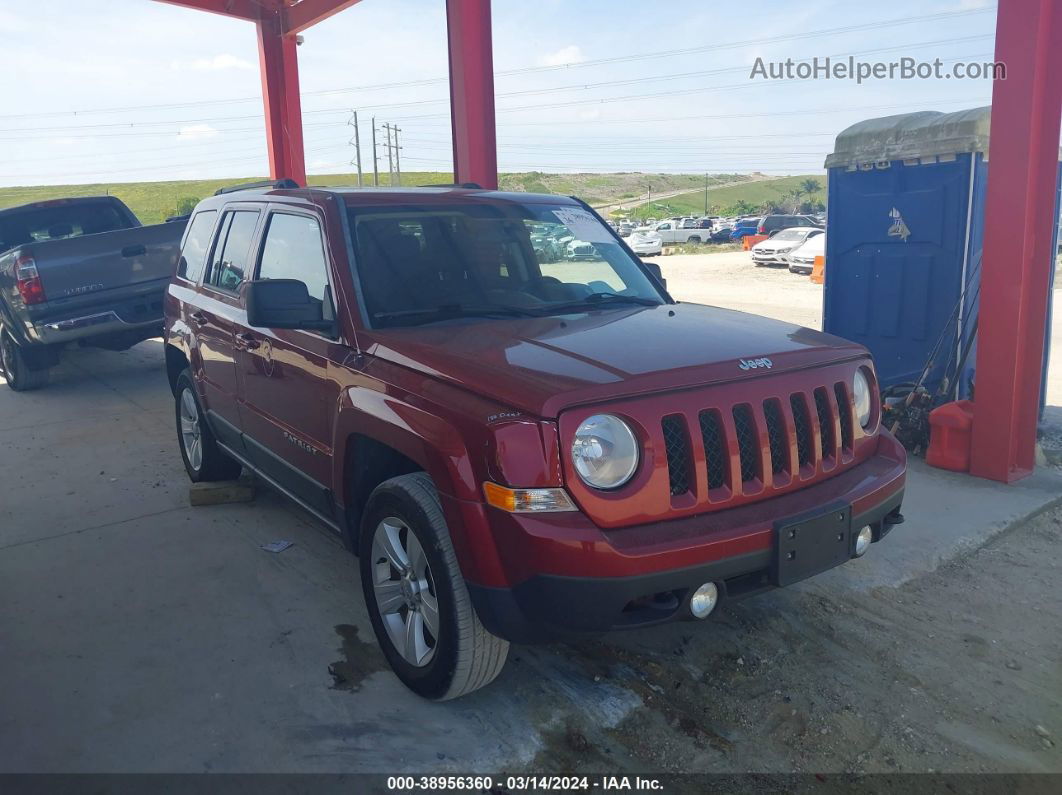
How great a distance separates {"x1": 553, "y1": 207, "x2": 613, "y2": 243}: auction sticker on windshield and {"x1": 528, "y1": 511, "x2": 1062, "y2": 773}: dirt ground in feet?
6.40

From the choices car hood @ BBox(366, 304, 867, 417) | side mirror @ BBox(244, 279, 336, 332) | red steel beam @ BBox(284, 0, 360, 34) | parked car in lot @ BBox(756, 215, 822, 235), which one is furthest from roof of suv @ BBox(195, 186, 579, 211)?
parked car in lot @ BBox(756, 215, 822, 235)

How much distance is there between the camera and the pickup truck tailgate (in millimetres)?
8398

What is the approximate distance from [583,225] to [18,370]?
25.0 ft

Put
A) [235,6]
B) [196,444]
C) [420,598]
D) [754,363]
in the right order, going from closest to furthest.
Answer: [754,363]
[420,598]
[196,444]
[235,6]

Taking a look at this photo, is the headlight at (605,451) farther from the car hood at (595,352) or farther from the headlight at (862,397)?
the headlight at (862,397)

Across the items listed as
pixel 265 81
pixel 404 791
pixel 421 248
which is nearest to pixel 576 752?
pixel 404 791

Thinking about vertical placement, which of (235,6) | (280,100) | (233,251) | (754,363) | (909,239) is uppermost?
(235,6)

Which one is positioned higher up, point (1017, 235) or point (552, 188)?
point (552, 188)

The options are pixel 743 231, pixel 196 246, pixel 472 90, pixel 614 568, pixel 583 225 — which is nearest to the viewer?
pixel 614 568

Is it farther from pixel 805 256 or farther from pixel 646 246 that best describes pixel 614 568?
pixel 646 246

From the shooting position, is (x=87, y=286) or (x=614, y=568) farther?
(x=87, y=286)

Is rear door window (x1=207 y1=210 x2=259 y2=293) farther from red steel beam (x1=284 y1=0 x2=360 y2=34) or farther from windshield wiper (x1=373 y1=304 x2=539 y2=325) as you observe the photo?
red steel beam (x1=284 y1=0 x2=360 y2=34)

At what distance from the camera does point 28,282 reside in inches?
330

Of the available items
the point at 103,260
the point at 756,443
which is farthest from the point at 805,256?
the point at 756,443
